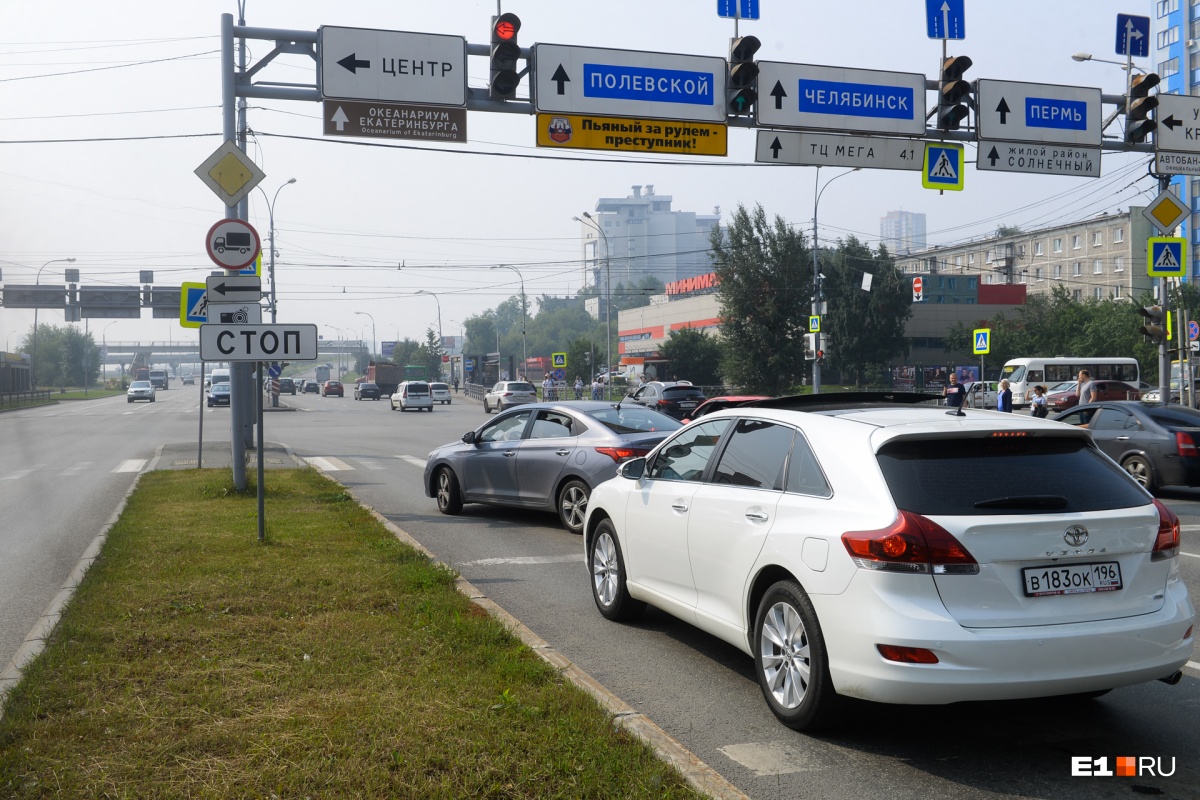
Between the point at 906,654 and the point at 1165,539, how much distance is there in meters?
1.38

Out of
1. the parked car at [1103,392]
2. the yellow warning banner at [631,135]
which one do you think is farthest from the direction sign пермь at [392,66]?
the parked car at [1103,392]

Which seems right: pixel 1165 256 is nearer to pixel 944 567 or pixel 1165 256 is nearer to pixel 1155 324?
pixel 1155 324

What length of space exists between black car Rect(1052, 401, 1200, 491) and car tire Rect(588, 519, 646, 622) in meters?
8.68

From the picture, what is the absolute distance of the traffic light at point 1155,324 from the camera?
1919 centimetres

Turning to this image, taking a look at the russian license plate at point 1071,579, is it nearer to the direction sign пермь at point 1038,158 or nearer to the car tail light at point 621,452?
the car tail light at point 621,452

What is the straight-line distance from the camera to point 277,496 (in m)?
14.0

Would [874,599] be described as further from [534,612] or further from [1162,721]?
[534,612]

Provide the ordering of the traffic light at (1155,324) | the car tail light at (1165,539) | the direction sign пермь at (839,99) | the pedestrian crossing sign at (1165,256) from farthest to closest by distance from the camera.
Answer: the pedestrian crossing sign at (1165,256), the traffic light at (1155,324), the direction sign пермь at (839,99), the car tail light at (1165,539)

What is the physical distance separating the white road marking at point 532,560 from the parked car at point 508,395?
41282 mm

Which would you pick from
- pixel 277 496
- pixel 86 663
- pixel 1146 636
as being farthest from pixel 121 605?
pixel 277 496

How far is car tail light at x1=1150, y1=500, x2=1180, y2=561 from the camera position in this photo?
14.9 ft

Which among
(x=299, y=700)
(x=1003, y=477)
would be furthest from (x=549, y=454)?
(x=1003, y=477)

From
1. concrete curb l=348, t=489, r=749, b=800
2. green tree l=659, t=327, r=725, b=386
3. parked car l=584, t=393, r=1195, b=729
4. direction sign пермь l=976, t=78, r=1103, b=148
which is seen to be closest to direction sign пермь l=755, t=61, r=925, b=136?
direction sign пермь l=976, t=78, r=1103, b=148

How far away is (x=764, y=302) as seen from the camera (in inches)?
2295
